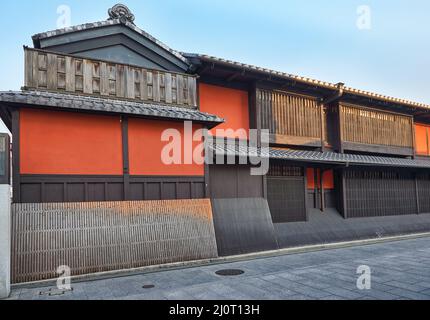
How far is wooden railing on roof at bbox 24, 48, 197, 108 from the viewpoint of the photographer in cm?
959

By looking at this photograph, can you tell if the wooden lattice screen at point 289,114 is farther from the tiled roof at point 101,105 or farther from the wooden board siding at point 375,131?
the tiled roof at point 101,105

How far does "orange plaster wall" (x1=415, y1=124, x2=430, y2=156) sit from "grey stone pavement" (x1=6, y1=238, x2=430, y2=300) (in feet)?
37.8

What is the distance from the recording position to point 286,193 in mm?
13875

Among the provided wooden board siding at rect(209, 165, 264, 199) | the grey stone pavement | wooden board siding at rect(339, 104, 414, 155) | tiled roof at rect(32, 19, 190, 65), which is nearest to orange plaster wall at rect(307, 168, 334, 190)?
wooden board siding at rect(339, 104, 414, 155)

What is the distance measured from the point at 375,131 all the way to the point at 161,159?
12.5 metres

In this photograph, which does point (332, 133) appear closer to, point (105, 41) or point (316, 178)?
point (316, 178)

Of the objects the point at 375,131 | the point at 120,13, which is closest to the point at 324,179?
the point at 375,131

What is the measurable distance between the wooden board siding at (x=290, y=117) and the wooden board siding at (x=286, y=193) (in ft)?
4.38

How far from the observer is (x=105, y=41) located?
10977 millimetres

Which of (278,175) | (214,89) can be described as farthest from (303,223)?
(214,89)

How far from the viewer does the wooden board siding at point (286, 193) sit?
13438mm

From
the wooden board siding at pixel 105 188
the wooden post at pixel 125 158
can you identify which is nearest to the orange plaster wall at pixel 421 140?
the wooden board siding at pixel 105 188

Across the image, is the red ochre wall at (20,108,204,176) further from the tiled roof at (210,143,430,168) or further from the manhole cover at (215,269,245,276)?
the manhole cover at (215,269,245,276)

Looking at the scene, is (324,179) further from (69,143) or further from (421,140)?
(69,143)
